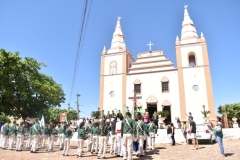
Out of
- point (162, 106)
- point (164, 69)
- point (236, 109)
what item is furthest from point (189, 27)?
point (236, 109)

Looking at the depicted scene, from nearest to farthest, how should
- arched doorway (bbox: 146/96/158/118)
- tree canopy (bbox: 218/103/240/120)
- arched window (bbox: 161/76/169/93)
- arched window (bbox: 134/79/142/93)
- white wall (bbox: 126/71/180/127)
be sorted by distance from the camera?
white wall (bbox: 126/71/180/127) → arched doorway (bbox: 146/96/158/118) → arched window (bbox: 161/76/169/93) → arched window (bbox: 134/79/142/93) → tree canopy (bbox: 218/103/240/120)

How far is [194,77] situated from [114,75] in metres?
10.6

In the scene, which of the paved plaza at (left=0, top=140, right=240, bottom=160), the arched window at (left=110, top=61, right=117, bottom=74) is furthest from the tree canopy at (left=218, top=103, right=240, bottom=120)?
the paved plaza at (left=0, top=140, right=240, bottom=160)

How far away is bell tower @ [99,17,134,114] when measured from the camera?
86.7 ft

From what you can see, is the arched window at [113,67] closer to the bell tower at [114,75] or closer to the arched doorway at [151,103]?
the bell tower at [114,75]

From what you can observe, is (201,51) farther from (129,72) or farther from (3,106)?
(3,106)

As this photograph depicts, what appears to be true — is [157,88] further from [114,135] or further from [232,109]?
[232,109]

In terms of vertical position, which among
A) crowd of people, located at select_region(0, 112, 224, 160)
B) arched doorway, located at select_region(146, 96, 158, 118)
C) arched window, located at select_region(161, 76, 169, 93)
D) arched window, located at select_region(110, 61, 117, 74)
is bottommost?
crowd of people, located at select_region(0, 112, 224, 160)

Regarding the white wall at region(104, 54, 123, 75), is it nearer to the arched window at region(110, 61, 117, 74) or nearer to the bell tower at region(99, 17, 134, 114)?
the bell tower at region(99, 17, 134, 114)

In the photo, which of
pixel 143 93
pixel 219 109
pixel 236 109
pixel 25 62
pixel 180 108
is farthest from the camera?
pixel 219 109

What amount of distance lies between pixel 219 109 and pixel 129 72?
25913 millimetres

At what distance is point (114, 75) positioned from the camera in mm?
27719

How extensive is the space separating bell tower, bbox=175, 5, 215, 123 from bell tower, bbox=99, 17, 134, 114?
7.29 meters

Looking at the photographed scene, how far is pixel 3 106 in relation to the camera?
53.6ft
